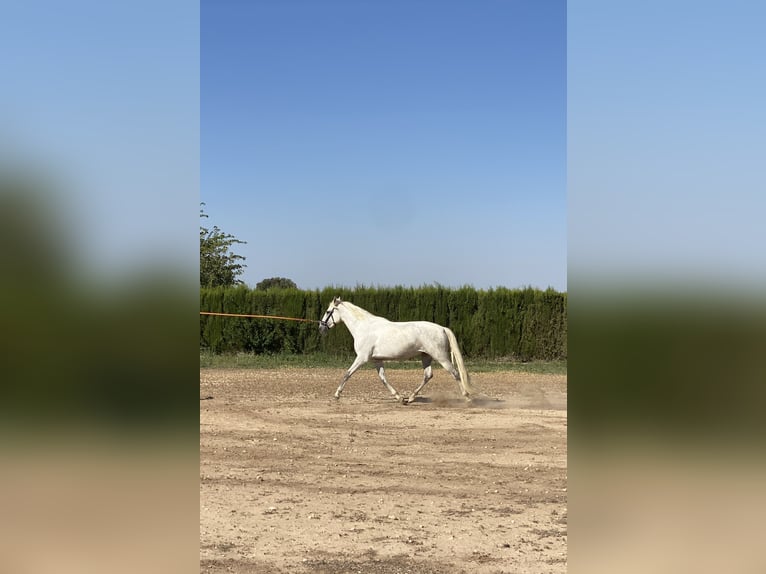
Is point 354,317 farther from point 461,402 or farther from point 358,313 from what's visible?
point 461,402

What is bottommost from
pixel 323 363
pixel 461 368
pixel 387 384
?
pixel 323 363

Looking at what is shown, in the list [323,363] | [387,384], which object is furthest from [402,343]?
[323,363]

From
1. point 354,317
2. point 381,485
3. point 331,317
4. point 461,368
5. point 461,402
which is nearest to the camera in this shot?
point 381,485

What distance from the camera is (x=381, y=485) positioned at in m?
6.67

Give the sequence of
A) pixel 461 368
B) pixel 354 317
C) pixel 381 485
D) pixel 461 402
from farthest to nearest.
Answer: pixel 354 317
pixel 461 402
pixel 461 368
pixel 381 485

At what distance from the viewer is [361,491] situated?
254 inches

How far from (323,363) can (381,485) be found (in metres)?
13.4

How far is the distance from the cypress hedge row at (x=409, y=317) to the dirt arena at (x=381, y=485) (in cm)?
910

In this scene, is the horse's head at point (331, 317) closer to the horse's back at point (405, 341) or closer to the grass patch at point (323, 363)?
the horse's back at point (405, 341)
